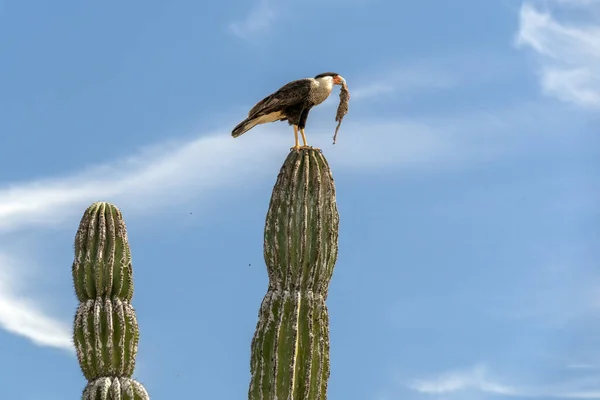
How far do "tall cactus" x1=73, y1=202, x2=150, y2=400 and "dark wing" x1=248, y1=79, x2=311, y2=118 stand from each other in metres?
2.19

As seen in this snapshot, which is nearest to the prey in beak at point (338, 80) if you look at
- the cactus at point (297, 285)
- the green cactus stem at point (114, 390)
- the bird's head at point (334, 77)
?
the bird's head at point (334, 77)

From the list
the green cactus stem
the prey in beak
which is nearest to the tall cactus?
the green cactus stem

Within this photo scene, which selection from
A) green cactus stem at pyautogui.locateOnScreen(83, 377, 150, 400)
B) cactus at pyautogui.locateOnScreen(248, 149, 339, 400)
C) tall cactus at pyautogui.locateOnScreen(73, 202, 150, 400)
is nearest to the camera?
cactus at pyautogui.locateOnScreen(248, 149, 339, 400)

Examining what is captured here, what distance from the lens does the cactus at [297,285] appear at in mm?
12281

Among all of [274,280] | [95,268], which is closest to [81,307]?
[95,268]

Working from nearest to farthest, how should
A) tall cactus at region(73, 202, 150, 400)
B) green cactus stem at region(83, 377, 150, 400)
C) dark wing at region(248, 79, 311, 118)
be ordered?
green cactus stem at region(83, 377, 150, 400), tall cactus at region(73, 202, 150, 400), dark wing at region(248, 79, 311, 118)

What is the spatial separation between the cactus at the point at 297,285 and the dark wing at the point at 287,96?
1.42 m

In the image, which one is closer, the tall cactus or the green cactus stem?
the green cactus stem

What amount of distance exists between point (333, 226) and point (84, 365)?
138 inches

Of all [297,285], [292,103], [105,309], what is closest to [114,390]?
[105,309]

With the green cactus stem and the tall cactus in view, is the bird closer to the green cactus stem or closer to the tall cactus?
the tall cactus

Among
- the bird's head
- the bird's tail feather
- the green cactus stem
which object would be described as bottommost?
the green cactus stem

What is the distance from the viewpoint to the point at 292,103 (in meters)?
14.3

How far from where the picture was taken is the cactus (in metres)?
12.3
